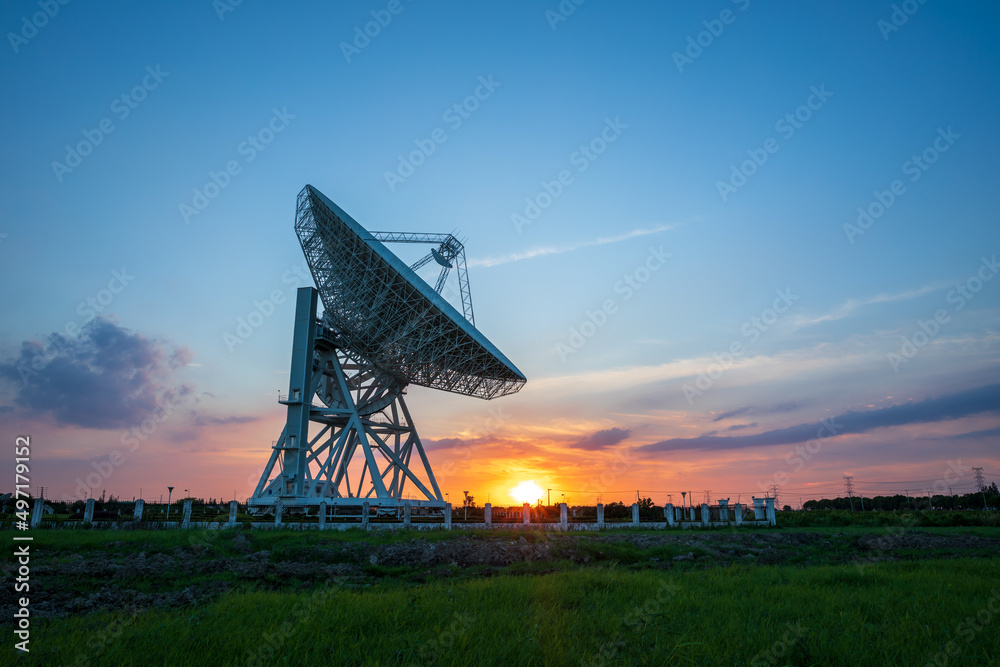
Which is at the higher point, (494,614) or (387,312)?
(387,312)

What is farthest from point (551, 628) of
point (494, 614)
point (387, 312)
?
point (387, 312)

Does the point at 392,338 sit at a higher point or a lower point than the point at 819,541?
higher

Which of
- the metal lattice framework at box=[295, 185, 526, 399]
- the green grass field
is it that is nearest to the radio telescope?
the metal lattice framework at box=[295, 185, 526, 399]

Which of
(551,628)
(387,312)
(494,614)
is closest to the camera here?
(551,628)

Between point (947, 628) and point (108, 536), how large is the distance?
60.2 ft

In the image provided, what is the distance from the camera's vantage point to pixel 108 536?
1638cm

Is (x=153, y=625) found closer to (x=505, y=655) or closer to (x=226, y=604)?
(x=226, y=604)

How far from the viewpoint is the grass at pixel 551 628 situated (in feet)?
17.4

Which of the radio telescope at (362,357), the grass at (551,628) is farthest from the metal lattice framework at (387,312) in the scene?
the grass at (551,628)

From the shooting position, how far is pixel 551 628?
6.16 meters

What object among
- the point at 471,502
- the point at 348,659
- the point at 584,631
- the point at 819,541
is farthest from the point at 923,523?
the point at 348,659

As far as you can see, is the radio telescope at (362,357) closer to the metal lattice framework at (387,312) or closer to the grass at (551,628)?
the metal lattice framework at (387,312)

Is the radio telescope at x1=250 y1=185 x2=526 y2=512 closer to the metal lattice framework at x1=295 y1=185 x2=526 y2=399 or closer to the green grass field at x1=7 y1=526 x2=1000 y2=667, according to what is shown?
the metal lattice framework at x1=295 y1=185 x2=526 y2=399

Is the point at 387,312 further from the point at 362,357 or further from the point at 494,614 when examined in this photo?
the point at 494,614
